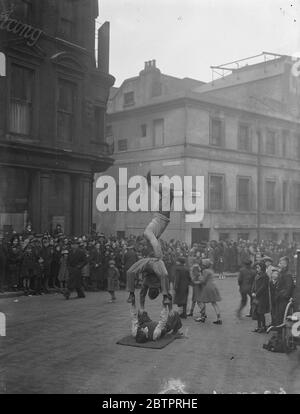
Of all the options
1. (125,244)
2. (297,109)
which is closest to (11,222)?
(125,244)

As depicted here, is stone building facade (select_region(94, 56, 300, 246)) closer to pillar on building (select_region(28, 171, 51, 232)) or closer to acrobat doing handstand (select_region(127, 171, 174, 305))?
pillar on building (select_region(28, 171, 51, 232))

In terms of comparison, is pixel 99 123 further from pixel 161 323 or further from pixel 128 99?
pixel 161 323

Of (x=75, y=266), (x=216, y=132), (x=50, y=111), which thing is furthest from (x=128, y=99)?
(x=75, y=266)

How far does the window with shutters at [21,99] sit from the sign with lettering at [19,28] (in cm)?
100

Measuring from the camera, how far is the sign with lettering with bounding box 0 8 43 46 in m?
14.1

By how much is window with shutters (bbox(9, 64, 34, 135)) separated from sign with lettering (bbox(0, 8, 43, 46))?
1.00 metres

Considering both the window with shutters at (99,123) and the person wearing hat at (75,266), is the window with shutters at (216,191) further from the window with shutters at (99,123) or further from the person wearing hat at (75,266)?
the person wearing hat at (75,266)

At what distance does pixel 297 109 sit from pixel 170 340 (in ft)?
65.5

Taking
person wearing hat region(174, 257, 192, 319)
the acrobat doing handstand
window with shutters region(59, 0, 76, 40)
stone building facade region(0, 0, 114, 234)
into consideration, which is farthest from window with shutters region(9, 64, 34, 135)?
the acrobat doing handstand

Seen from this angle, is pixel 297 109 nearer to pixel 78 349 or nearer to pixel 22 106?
pixel 22 106

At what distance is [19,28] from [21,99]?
2.25 metres

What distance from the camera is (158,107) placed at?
2170 centimetres

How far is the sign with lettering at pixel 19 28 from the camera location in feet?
46.4

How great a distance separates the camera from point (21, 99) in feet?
53.6
